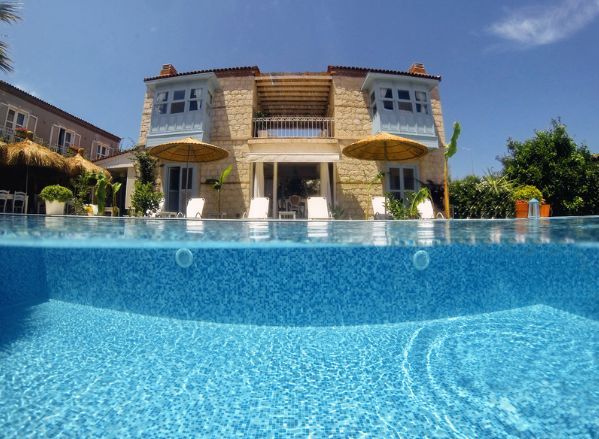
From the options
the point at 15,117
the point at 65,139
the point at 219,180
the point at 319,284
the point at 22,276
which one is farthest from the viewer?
the point at 65,139

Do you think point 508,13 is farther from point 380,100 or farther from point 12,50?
point 12,50

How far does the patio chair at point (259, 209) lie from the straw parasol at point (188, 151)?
102 inches

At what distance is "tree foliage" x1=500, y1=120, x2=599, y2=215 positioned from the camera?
17469 mm

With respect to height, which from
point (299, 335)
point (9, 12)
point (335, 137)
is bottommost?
point (299, 335)

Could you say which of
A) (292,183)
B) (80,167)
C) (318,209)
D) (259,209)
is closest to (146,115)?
(80,167)

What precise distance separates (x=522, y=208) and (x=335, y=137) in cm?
875

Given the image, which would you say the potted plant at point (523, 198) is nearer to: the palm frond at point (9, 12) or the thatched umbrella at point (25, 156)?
the thatched umbrella at point (25, 156)

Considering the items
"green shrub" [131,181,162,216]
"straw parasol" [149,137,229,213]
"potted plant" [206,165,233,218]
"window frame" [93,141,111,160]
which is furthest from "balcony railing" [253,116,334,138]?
"window frame" [93,141,111,160]

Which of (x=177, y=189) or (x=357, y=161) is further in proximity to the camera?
(x=177, y=189)

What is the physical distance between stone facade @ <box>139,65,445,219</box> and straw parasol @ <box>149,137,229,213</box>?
2120 millimetres

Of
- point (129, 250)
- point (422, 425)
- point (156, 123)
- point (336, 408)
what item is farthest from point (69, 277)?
point (156, 123)

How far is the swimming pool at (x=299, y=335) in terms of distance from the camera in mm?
2387

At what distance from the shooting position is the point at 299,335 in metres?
4.34

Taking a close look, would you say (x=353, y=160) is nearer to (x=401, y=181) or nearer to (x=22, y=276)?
(x=401, y=181)
